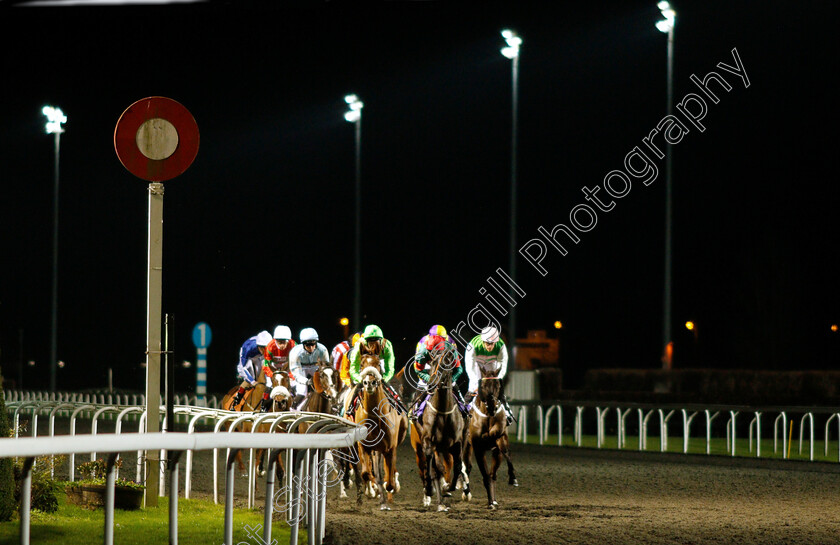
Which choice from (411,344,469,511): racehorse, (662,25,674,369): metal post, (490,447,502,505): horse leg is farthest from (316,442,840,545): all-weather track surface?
(662,25,674,369): metal post

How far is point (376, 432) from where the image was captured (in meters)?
10.3

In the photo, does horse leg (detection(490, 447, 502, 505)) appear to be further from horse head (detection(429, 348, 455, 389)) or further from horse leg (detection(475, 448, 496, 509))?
horse head (detection(429, 348, 455, 389))

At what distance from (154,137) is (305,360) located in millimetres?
5114

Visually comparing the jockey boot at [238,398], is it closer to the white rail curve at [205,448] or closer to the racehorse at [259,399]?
the racehorse at [259,399]

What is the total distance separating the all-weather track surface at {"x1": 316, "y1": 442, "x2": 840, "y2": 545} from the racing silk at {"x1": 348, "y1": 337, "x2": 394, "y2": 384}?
3.98 feet

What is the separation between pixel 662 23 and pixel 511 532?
46.7ft

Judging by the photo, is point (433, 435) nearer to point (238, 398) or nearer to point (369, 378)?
point (369, 378)

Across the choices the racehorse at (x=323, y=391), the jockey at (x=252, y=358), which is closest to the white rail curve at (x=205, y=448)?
the racehorse at (x=323, y=391)

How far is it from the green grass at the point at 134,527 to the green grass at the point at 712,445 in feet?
32.7

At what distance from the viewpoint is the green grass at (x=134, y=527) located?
6230 millimetres

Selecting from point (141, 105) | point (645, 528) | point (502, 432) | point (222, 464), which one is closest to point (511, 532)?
point (645, 528)

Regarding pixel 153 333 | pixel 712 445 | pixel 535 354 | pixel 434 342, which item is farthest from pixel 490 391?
pixel 535 354

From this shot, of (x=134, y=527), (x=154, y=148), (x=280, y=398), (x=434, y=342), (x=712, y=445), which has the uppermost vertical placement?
(x=154, y=148)

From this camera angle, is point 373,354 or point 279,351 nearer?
point 373,354
